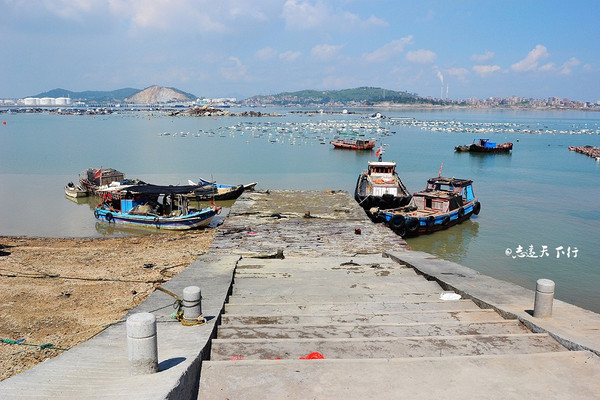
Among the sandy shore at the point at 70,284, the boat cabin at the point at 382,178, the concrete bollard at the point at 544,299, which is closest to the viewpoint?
the concrete bollard at the point at 544,299

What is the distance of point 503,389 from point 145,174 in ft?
143

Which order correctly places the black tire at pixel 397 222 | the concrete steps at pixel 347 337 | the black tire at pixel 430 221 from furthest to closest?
the black tire at pixel 430 221, the black tire at pixel 397 222, the concrete steps at pixel 347 337

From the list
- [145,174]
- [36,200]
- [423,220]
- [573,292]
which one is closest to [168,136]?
[145,174]

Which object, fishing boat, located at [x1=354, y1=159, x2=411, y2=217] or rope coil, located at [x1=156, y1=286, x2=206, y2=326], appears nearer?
rope coil, located at [x1=156, y1=286, x2=206, y2=326]

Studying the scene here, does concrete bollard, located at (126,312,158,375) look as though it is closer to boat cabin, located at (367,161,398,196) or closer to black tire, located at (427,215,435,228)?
black tire, located at (427,215,435,228)

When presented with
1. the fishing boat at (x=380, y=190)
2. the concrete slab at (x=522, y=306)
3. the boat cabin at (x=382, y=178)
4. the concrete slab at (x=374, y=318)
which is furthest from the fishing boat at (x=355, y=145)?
the concrete slab at (x=374, y=318)

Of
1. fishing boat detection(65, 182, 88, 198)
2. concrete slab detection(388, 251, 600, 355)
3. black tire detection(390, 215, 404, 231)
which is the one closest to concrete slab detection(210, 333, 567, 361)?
concrete slab detection(388, 251, 600, 355)

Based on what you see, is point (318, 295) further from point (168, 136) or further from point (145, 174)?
point (168, 136)

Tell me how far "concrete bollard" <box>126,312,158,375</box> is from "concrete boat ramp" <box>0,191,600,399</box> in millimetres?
125

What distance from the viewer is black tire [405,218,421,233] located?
74.4 ft

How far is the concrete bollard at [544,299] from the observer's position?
614 centimetres

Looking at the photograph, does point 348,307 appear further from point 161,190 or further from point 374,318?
point 161,190

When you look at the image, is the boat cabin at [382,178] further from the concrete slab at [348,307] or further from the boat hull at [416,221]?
the concrete slab at [348,307]

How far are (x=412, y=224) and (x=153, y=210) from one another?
1411 centimetres
